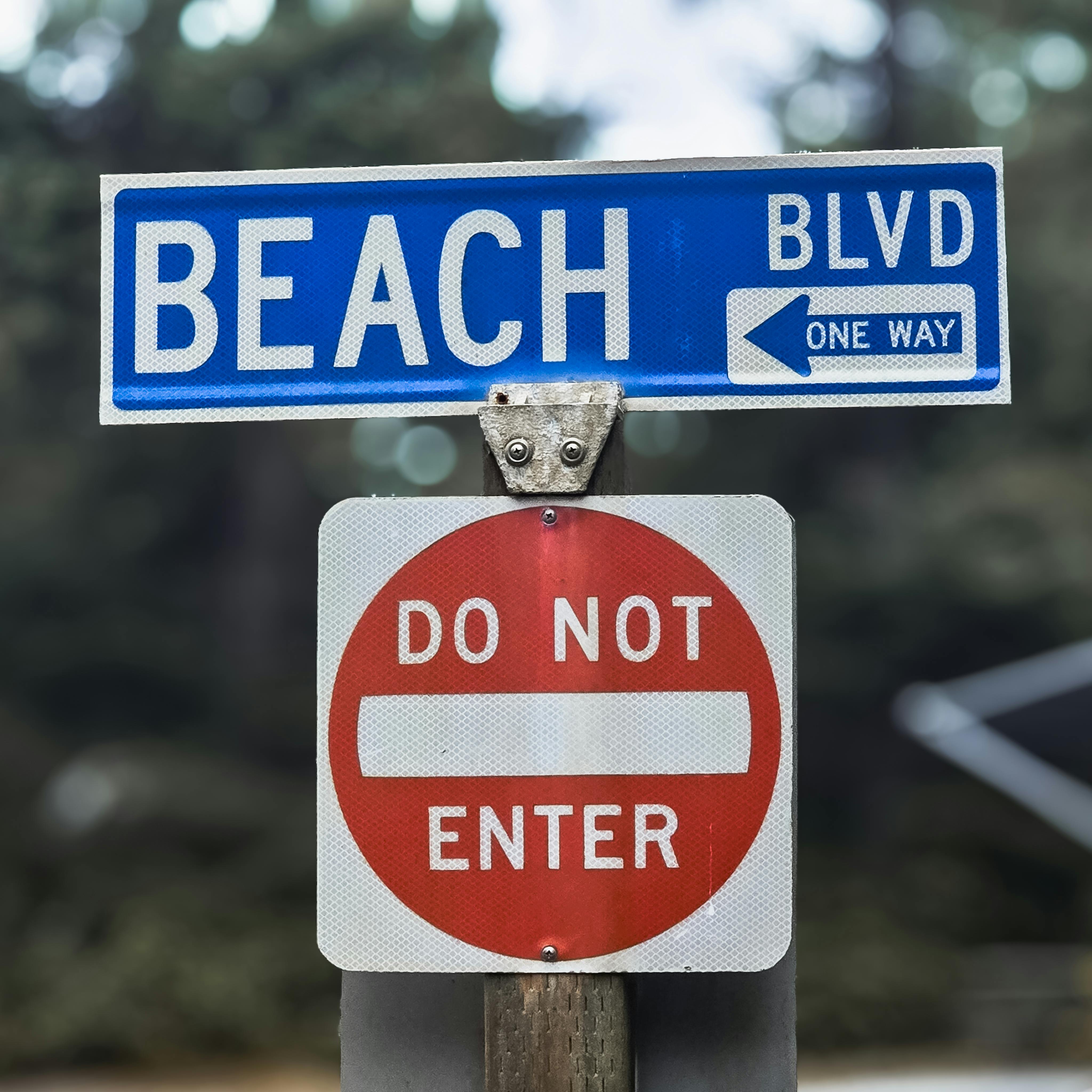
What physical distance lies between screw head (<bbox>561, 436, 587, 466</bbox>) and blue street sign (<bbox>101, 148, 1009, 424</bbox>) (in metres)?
0.09

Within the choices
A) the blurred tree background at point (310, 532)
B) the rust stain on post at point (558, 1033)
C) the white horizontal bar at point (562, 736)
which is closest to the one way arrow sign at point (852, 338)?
the white horizontal bar at point (562, 736)

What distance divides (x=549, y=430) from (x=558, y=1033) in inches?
24.3

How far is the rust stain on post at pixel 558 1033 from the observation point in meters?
1.53

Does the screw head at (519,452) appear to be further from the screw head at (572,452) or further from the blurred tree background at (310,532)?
the blurred tree background at (310,532)

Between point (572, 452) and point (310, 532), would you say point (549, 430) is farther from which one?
point (310, 532)

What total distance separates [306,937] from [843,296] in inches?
394

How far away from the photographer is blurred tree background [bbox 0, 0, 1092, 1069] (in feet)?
36.0

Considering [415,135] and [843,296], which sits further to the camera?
[415,135]

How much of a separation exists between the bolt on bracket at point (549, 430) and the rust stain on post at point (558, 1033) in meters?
0.50

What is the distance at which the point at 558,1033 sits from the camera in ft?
5.03

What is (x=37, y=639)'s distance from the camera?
1198cm

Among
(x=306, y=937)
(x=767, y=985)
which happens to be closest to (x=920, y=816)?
(x=306, y=937)

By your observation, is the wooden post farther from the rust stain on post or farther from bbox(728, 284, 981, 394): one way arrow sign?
bbox(728, 284, 981, 394): one way arrow sign

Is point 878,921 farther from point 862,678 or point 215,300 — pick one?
point 215,300
